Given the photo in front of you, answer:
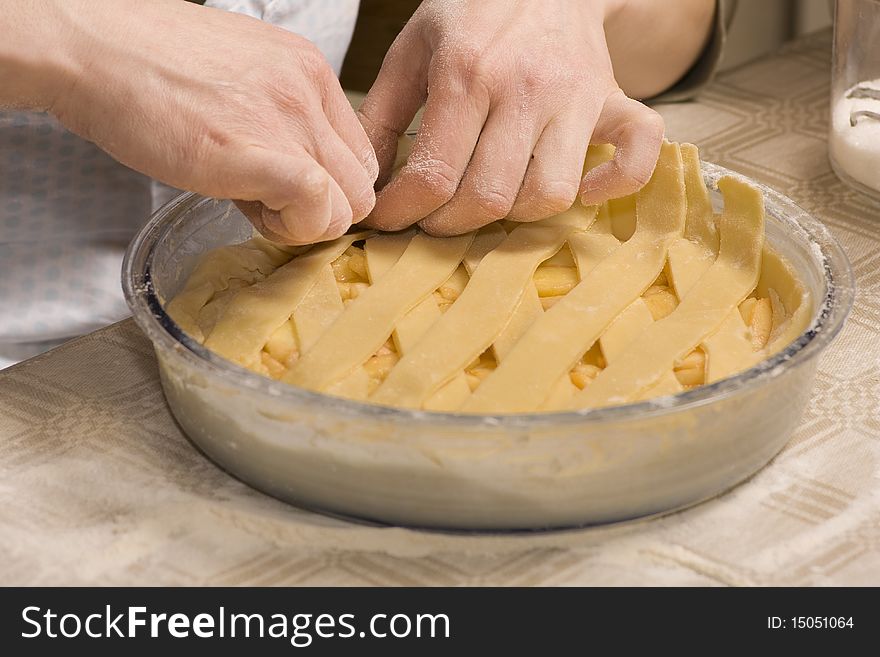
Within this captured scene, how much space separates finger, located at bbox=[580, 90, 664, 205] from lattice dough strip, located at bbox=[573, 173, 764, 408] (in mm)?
87

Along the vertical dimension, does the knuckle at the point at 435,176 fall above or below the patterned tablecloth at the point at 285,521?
above

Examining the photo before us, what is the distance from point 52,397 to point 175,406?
14 cm

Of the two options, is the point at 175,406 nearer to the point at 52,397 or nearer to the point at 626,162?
the point at 52,397

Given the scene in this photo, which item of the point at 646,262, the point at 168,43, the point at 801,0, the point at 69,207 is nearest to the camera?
the point at 168,43

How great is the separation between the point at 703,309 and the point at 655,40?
591 mm

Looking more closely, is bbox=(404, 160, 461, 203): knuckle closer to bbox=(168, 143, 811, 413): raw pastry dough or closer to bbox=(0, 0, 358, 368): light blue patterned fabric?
bbox=(168, 143, 811, 413): raw pastry dough

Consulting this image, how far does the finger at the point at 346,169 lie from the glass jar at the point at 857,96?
58cm

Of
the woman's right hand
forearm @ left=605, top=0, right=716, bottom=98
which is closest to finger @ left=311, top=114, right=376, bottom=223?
the woman's right hand

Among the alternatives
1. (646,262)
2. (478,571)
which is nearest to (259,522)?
(478,571)

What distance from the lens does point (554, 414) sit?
2.23 ft

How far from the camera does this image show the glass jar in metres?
1.18

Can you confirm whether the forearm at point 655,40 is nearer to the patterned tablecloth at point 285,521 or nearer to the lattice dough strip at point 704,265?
the lattice dough strip at point 704,265

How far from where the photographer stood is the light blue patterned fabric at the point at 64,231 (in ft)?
3.65
